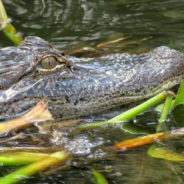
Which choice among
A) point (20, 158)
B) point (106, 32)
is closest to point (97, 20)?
point (106, 32)

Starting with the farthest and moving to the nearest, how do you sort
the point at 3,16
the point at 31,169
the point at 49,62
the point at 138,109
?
the point at 3,16 → the point at 49,62 → the point at 138,109 → the point at 31,169

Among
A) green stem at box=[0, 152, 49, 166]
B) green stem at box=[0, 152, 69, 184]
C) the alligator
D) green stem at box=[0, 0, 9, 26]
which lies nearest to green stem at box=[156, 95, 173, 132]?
the alligator

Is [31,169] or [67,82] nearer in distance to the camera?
→ [31,169]

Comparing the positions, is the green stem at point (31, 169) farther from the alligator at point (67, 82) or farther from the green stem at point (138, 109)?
the alligator at point (67, 82)

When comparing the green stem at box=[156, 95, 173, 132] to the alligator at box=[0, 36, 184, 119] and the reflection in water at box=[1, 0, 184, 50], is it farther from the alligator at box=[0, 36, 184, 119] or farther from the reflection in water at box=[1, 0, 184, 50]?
the reflection in water at box=[1, 0, 184, 50]

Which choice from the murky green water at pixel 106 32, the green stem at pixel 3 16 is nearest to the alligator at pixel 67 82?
the murky green water at pixel 106 32

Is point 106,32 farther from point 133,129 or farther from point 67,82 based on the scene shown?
point 133,129
